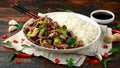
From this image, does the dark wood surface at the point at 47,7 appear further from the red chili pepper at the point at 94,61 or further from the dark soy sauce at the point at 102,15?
the red chili pepper at the point at 94,61

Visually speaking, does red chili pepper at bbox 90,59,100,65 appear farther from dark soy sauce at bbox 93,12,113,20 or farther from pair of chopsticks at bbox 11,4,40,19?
pair of chopsticks at bbox 11,4,40,19

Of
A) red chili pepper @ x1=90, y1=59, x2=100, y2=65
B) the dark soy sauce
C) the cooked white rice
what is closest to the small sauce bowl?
the dark soy sauce

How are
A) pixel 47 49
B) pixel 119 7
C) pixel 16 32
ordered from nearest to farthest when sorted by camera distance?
pixel 47 49 → pixel 16 32 → pixel 119 7

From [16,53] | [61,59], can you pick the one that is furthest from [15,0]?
[61,59]

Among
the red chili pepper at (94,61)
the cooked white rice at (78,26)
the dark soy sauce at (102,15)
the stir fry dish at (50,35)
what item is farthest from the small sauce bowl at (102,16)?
the red chili pepper at (94,61)

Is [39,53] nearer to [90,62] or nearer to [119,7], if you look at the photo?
[90,62]
